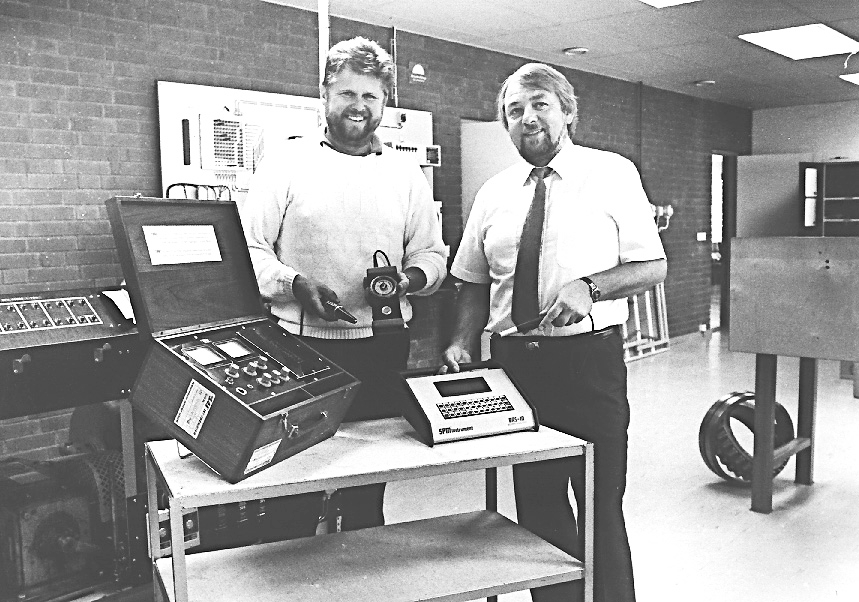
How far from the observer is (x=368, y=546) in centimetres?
202

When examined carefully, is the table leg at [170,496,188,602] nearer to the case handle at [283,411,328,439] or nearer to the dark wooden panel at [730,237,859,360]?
the case handle at [283,411,328,439]

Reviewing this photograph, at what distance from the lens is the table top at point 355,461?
155cm

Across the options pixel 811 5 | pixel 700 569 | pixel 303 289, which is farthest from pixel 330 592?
pixel 811 5

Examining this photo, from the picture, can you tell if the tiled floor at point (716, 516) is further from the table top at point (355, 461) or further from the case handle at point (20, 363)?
the table top at point (355, 461)

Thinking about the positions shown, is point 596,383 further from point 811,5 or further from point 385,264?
point 811,5

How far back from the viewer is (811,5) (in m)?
6.04

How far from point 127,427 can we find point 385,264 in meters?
1.28

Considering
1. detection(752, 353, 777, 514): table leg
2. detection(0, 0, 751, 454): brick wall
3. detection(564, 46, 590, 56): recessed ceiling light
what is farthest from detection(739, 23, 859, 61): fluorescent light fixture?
detection(752, 353, 777, 514): table leg

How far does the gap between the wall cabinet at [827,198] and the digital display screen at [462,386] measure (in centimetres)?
932

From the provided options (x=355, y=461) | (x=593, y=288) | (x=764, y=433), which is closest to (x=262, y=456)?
(x=355, y=461)

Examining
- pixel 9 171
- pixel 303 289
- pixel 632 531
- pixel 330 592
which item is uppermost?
pixel 9 171

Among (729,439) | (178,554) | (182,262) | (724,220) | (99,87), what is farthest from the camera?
(724,220)

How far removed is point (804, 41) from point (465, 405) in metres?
6.73

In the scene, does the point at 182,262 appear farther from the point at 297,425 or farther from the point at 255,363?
the point at 297,425
